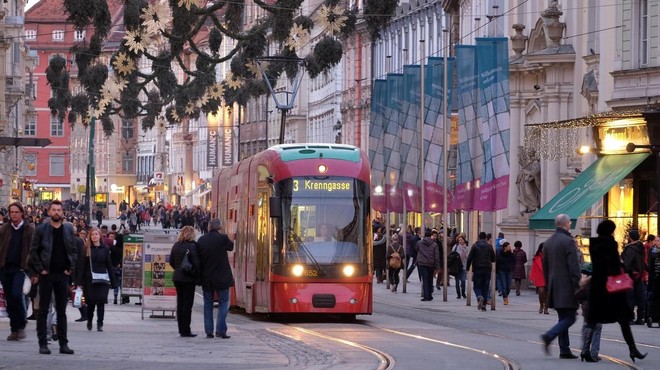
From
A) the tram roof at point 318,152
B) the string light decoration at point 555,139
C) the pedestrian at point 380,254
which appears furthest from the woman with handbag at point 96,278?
the pedestrian at point 380,254

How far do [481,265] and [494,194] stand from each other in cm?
158

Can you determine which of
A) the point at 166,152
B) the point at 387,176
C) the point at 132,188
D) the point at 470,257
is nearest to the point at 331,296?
the point at 470,257

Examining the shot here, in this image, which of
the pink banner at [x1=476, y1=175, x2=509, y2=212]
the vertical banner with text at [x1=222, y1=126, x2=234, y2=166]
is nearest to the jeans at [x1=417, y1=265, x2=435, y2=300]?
the pink banner at [x1=476, y1=175, x2=509, y2=212]

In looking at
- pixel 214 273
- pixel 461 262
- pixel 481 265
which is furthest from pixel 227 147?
pixel 214 273

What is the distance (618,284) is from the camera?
839 inches

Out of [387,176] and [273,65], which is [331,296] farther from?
[387,176]

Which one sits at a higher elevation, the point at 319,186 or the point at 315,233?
the point at 319,186

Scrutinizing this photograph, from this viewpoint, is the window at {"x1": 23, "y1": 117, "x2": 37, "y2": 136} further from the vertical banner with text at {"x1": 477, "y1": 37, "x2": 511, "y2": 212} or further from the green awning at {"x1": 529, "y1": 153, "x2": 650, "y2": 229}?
the vertical banner with text at {"x1": 477, "y1": 37, "x2": 511, "y2": 212}

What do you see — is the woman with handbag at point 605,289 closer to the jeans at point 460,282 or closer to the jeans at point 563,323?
the jeans at point 563,323

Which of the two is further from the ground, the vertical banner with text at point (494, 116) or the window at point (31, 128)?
the window at point (31, 128)

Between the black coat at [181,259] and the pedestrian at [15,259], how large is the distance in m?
3.14

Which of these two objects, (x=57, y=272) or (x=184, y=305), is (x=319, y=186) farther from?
(x=57, y=272)

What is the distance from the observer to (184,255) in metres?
28.0

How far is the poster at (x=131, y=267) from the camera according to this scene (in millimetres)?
38469
